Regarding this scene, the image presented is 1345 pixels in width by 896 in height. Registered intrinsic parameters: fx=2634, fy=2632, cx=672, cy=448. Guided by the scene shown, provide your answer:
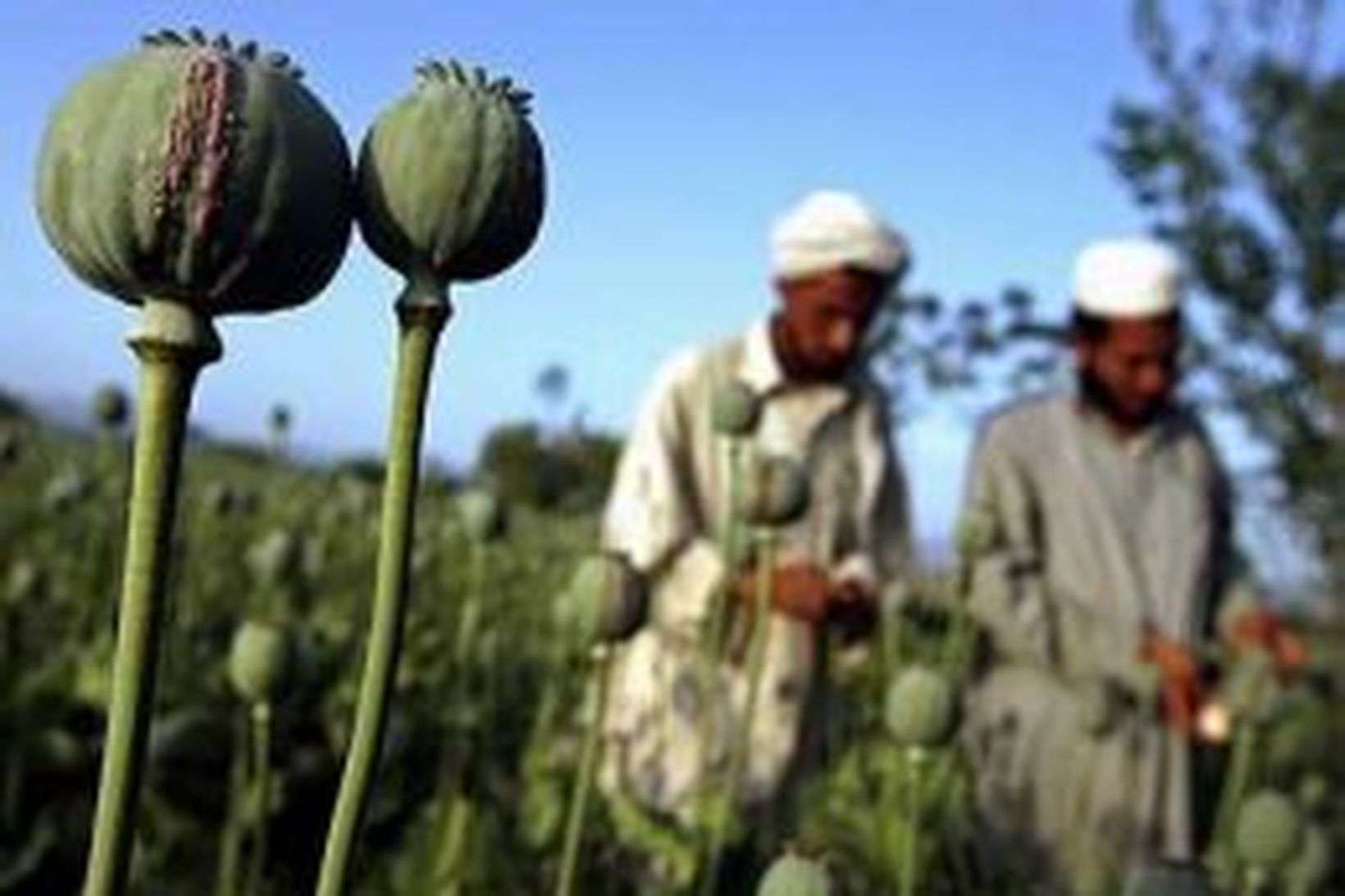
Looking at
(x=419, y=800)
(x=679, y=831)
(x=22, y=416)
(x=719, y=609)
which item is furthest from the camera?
(x=22, y=416)

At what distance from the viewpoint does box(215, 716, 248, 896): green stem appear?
7.32 feet

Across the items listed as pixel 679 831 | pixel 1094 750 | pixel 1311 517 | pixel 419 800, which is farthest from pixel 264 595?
pixel 1311 517

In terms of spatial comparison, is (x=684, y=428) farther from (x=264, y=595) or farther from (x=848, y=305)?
(x=264, y=595)

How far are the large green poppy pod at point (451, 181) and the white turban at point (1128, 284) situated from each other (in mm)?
3926

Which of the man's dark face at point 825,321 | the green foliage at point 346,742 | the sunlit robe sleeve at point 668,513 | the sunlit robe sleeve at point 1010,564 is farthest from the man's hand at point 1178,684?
the sunlit robe sleeve at point 668,513

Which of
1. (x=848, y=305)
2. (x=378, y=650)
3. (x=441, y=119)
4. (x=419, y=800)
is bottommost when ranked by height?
(x=419, y=800)

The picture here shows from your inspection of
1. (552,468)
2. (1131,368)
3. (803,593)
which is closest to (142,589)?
(803,593)

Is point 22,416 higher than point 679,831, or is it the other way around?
point 22,416

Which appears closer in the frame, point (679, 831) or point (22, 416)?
point (679, 831)

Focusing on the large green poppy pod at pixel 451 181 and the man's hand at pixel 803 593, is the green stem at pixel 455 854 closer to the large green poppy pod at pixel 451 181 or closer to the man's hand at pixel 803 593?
the man's hand at pixel 803 593

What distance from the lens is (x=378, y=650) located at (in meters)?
0.83

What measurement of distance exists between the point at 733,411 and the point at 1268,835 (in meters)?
0.89

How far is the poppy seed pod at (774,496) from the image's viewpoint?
2.69 m

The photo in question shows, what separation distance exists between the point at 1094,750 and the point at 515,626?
2.08m
